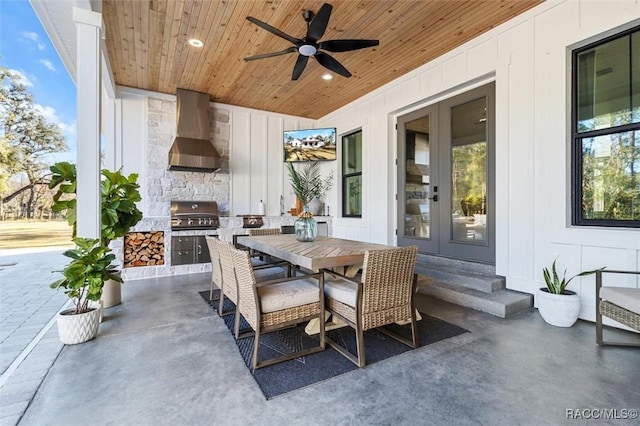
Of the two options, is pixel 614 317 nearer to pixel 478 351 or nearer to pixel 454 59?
pixel 478 351

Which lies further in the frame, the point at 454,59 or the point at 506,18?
the point at 454,59

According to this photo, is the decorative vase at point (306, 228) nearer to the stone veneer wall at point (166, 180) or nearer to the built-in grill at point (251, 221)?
the built-in grill at point (251, 221)

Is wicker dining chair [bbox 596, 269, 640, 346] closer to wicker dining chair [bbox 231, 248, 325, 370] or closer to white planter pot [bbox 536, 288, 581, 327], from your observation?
white planter pot [bbox 536, 288, 581, 327]

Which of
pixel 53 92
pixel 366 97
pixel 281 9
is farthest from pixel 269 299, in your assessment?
pixel 53 92

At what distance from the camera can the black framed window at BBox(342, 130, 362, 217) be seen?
5.86 meters

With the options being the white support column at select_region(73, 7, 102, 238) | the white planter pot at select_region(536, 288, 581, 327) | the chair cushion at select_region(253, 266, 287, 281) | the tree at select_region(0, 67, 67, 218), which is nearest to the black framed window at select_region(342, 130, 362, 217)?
the chair cushion at select_region(253, 266, 287, 281)

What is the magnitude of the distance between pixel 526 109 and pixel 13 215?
6492 mm

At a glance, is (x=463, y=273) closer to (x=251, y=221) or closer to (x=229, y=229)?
(x=251, y=221)

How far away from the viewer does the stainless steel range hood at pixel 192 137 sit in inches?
196

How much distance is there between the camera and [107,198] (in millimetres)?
2971

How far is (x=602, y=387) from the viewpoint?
171cm


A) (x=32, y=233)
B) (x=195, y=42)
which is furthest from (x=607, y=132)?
(x=32, y=233)

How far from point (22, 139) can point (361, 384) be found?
5.33 m

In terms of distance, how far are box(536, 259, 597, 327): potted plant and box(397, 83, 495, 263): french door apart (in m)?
0.83
